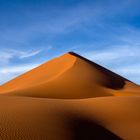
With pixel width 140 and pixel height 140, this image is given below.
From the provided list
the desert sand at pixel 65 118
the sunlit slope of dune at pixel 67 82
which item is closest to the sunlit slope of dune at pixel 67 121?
the desert sand at pixel 65 118

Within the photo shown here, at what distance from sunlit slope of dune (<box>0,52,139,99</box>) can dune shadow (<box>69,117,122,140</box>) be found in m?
13.7

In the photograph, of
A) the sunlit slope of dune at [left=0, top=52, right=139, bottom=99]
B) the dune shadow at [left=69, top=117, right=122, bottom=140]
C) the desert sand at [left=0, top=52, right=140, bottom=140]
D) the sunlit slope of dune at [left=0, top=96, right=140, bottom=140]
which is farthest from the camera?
the sunlit slope of dune at [left=0, top=52, right=139, bottom=99]

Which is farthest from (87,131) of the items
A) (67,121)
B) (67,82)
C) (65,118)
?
(67,82)

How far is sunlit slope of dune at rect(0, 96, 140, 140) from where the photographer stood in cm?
1455

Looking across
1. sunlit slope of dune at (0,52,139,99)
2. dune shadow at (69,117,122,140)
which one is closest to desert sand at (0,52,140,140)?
dune shadow at (69,117,122,140)

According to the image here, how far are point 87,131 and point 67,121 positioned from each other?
122 cm

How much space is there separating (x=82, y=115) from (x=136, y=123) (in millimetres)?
3864

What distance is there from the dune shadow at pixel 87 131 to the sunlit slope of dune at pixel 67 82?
1375cm

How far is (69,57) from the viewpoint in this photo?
53.2 m

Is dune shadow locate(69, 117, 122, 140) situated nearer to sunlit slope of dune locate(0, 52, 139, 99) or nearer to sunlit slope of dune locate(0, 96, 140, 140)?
sunlit slope of dune locate(0, 96, 140, 140)

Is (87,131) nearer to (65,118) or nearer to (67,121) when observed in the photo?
(67,121)

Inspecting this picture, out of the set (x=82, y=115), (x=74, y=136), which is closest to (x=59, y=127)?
(x=74, y=136)

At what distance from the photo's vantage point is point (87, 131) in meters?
16.6

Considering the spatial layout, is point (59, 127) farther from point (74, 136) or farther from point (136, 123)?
point (136, 123)
